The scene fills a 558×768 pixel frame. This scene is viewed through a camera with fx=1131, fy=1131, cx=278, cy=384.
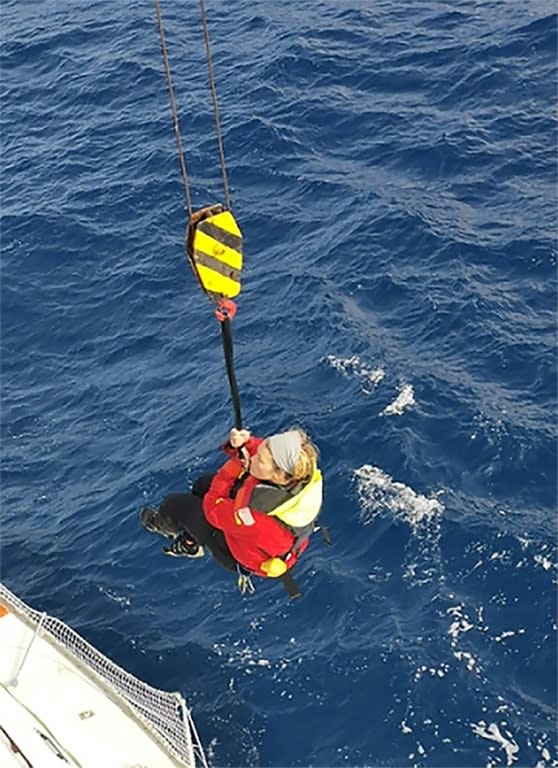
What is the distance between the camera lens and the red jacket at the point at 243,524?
14.6 metres

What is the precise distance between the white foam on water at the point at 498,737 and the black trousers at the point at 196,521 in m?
7.72

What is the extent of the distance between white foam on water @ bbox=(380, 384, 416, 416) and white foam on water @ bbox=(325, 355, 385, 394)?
29.2 inches

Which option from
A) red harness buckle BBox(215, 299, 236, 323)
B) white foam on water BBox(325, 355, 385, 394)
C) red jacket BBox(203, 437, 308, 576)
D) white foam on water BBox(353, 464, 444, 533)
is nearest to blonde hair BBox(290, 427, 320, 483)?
red jacket BBox(203, 437, 308, 576)

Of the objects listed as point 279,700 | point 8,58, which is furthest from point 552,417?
point 8,58

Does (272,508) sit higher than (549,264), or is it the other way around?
(272,508)

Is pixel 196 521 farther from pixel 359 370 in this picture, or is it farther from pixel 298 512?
pixel 359 370

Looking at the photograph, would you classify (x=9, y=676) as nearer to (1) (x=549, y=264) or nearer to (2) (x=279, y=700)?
(2) (x=279, y=700)

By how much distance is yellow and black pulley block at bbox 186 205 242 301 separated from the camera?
543 inches

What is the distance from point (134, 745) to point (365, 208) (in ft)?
63.0

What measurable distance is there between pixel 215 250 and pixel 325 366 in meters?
15.5

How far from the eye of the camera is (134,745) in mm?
20297

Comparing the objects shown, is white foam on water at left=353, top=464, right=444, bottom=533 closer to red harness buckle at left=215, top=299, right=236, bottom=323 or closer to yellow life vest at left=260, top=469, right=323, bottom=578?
yellow life vest at left=260, top=469, right=323, bottom=578

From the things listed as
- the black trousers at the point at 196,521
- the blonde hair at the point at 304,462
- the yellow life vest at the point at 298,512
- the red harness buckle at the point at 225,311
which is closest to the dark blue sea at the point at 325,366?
the black trousers at the point at 196,521

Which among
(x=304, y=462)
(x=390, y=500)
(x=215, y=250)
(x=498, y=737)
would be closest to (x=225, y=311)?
(x=215, y=250)
